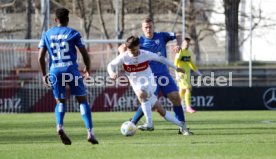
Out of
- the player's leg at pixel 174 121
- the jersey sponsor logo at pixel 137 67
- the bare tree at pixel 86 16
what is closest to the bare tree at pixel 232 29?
the bare tree at pixel 86 16

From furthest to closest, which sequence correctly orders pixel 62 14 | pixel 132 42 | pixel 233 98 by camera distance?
pixel 233 98, pixel 132 42, pixel 62 14

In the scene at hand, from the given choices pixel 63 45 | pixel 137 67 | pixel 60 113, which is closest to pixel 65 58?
pixel 63 45

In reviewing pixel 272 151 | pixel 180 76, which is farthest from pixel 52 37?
pixel 180 76

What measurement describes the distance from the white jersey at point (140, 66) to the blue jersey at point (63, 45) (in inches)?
52.6

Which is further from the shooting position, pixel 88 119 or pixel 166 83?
pixel 166 83

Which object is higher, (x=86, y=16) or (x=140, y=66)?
(x=86, y=16)

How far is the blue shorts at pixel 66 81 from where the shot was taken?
Result: 12.1 m

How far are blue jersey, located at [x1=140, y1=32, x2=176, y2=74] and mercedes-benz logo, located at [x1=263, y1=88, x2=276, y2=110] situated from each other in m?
12.1

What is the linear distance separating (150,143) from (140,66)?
6.31 ft

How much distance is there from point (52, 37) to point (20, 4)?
1461cm

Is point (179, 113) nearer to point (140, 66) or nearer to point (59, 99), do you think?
point (140, 66)

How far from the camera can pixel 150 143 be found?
12.1 metres

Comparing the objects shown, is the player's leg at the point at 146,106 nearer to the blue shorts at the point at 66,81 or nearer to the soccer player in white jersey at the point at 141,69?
the soccer player in white jersey at the point at 141,69

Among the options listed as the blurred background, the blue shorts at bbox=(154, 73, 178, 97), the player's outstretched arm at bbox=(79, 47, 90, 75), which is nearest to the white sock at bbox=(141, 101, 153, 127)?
the blue shorts at bbox=(154, 73, 178, 97)
